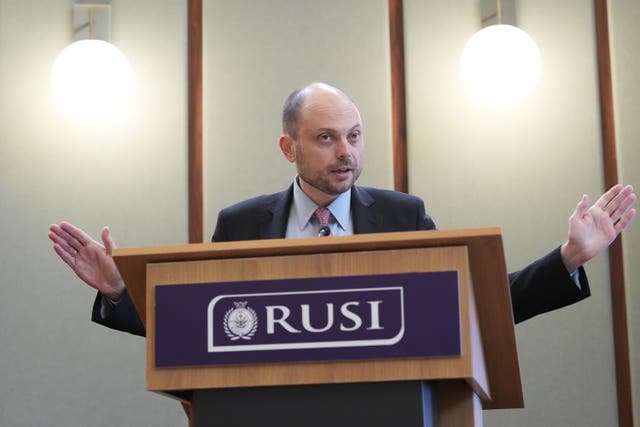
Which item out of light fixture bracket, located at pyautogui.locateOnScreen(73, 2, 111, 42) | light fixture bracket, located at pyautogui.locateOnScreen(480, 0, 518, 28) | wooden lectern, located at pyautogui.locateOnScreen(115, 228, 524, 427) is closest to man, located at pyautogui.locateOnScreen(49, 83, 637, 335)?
wooden lectern, located at pyautogui.locateOnScreen(115, 228, 524, 427)

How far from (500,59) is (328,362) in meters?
2.69

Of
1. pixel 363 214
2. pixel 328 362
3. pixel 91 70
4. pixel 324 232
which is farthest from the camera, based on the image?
pixel 91 70

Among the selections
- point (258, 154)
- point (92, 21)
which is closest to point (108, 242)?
point (258, 154)

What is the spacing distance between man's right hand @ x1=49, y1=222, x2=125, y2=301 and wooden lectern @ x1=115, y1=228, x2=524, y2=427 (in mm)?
406

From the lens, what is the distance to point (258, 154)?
170 inches

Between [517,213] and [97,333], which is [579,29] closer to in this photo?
[517,213]

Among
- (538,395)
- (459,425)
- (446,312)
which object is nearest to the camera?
(446,312)

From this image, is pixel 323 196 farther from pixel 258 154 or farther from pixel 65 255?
pixel 258 154

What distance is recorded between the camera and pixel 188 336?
179 centimetres

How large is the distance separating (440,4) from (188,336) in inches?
112

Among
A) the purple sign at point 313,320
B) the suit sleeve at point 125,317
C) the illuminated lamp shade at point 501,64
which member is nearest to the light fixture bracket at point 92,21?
the illuminated lamp shade at point 501,64

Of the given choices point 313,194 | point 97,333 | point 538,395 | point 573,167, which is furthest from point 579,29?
point 97,333

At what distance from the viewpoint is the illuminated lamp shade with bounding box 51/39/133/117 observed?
432cm

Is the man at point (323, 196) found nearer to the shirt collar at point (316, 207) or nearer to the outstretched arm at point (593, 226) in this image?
the shirt collar at point (316, 207)
